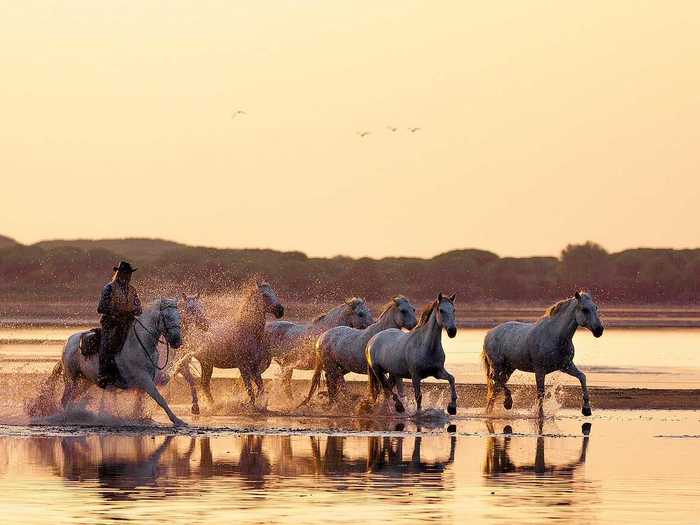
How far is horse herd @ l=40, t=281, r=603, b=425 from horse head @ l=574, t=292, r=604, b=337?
19 millimetres

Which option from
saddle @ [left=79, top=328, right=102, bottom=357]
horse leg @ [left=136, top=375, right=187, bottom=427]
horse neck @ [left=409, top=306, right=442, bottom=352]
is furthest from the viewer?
horse neck @ [left=409, top=306, right=442, bottom=352]

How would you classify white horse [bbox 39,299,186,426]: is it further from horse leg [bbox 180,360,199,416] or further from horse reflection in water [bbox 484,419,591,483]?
horse reflection in water [bbox 484,419,591,483]

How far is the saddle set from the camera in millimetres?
25219

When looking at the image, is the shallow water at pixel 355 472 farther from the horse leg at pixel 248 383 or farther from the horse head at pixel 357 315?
the horse head at pixel 357 315

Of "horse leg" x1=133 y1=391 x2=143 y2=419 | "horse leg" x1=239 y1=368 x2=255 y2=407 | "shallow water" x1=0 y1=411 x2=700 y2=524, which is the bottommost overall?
"shallow water" x1=0 y1=411 x2=700 y2=524

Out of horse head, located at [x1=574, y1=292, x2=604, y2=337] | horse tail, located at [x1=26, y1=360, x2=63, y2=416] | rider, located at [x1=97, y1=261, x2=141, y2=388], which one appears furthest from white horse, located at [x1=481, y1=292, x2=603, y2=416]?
horse tail, located at [x1=26, y1=360, x2=63, y2=416]

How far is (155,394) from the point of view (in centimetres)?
2452

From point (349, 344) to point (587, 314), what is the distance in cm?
430

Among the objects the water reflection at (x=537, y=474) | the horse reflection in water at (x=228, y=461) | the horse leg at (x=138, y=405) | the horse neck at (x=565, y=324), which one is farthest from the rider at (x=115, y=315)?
the horse neck at (x=565, y=324)

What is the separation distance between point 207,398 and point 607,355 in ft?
71.7

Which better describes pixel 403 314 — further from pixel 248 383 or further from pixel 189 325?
pixel 189 325

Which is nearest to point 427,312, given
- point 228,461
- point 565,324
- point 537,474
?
point 565,324

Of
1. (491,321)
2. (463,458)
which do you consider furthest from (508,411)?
(491,321)

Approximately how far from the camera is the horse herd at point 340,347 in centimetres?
2492
